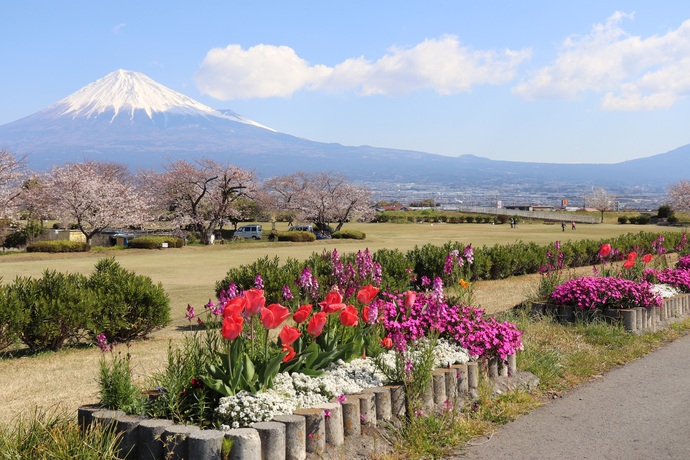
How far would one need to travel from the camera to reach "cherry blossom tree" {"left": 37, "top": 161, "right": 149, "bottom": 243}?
46.9 metres

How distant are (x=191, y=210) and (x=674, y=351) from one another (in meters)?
45.3

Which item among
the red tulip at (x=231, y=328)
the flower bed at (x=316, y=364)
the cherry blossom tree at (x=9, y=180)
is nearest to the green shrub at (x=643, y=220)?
the cherry blossom tree at (x=9, y=180)

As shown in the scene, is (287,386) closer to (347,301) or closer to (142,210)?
(347,301)

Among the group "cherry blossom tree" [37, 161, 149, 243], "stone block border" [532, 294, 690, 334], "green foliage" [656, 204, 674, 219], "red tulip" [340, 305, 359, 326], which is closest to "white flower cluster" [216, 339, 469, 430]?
"red tulip" [340, 305, 359, 326]

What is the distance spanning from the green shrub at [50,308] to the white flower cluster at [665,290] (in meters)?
9.11

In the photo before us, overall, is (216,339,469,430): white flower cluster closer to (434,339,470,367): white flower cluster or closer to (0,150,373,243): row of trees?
(434,339,470,367): white flower cluster

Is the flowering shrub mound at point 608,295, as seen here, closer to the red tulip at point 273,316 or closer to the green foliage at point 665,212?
the red tulip at point 273,316

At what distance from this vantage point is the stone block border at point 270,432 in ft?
14.3

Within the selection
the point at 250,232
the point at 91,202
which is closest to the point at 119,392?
the point at 91,202

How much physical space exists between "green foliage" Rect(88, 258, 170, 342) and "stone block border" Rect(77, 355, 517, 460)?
224 inches

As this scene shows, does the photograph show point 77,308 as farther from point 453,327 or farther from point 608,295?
point 608,295

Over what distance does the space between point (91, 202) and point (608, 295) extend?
43.2 meters

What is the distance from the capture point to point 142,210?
5338 cm

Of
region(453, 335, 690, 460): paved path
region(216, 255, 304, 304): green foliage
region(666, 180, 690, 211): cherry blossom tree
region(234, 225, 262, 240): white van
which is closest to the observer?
region(453, 335, 690, 460): paved path
